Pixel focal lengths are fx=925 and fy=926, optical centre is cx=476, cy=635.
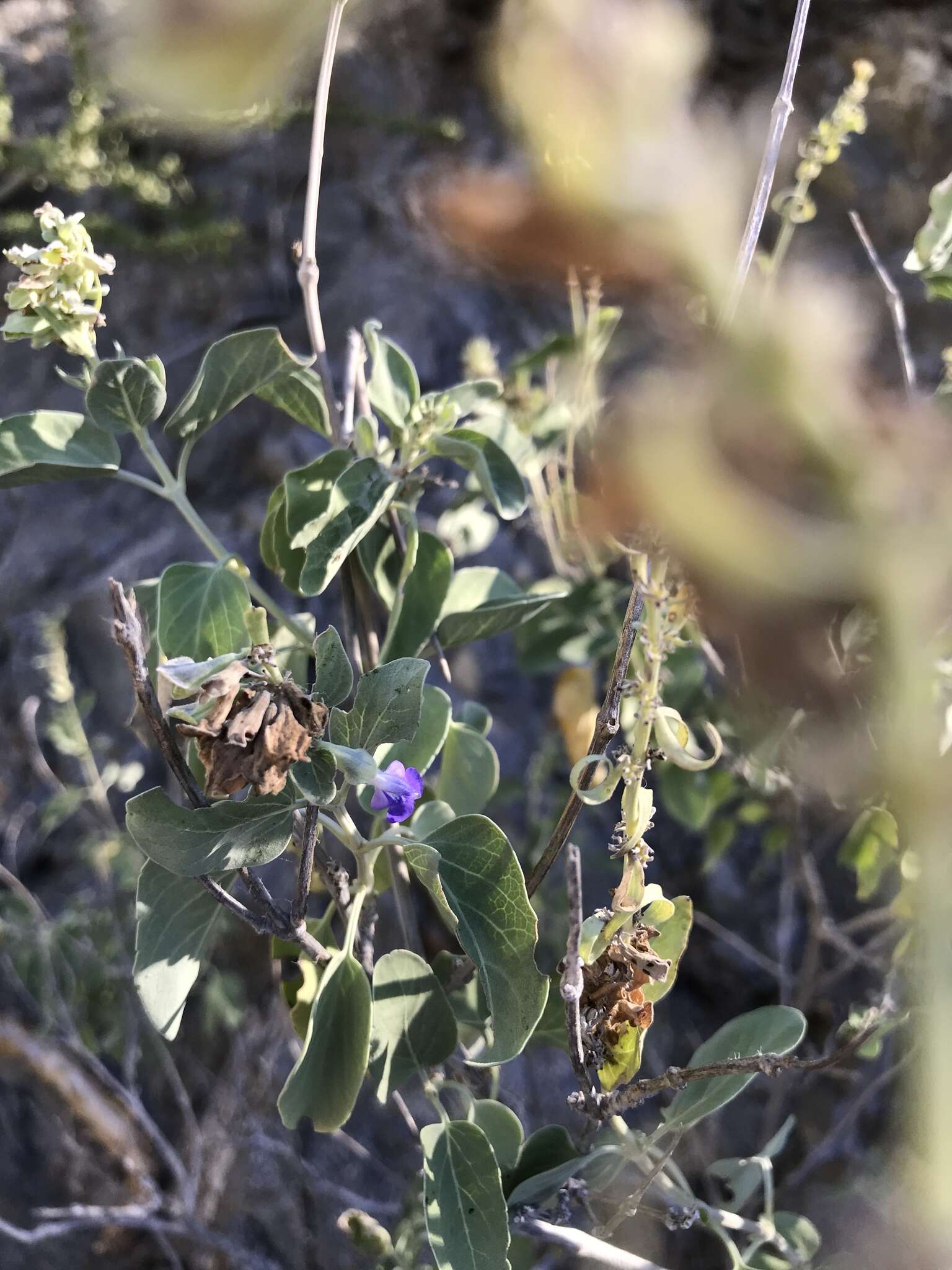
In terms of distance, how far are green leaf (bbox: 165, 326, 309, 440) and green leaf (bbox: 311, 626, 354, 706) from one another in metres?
0.14

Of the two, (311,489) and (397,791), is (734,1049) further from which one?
(311,489)

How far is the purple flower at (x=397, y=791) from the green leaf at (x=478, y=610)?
3.6 inches

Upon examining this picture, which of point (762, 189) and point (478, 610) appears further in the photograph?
point (478, 610)

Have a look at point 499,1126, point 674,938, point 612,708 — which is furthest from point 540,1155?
point 612,708

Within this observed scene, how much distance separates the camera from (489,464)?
0.45 m

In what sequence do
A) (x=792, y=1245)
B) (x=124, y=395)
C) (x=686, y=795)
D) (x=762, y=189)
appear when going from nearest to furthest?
(x=762, y=189)
(x=124, y=395)
(x=792, y=1245)
(x=686, y=795)

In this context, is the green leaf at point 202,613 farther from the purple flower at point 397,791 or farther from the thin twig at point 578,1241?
the thin twig at point 578,1241

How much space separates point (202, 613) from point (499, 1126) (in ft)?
0.88

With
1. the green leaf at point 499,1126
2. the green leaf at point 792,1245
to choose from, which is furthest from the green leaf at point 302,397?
the green leaf at point 792,1245

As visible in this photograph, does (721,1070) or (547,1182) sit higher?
(721,1070)

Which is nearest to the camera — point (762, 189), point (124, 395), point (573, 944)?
point (762, 189)

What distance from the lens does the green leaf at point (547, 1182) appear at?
401 millimetres

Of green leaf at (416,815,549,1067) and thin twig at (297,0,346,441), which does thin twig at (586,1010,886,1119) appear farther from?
thin twig at (297,0,346,441)

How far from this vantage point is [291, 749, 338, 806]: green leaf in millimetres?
316
